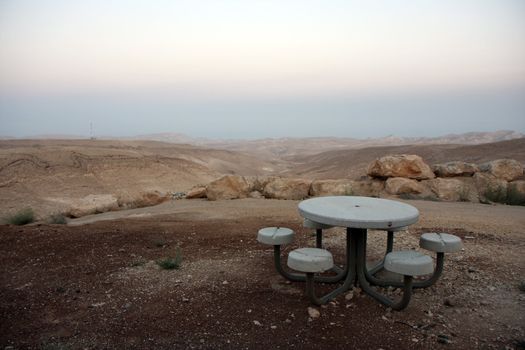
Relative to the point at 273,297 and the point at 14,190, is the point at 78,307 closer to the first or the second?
the point at 273,297

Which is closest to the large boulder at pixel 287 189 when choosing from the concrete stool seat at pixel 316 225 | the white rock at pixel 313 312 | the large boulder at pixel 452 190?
the large boulder at pixel 452 190

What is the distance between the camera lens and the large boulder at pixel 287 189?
11492 millimetres

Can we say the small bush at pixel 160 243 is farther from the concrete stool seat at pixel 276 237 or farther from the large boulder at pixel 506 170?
the large boulder at pixel 506 170

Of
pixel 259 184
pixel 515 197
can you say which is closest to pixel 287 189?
pixel 259 184

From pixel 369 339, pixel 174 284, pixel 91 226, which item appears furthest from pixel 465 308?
pixel 91 226

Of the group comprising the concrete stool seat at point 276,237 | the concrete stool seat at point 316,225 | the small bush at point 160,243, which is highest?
the concrete stool seat at point 276,237

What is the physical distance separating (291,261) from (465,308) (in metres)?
1.82

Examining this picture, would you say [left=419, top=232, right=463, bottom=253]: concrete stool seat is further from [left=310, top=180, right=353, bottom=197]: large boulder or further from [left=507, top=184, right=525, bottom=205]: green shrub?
[left=507, top=184, right=525, bottom=205]: green shrub

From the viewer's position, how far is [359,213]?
4.28 metres

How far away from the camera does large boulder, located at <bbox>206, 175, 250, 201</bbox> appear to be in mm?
11273

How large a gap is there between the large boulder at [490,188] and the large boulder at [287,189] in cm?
455

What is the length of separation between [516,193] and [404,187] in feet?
8.55

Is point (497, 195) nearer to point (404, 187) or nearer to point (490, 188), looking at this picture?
point (490, 188)

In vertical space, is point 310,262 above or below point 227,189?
above
